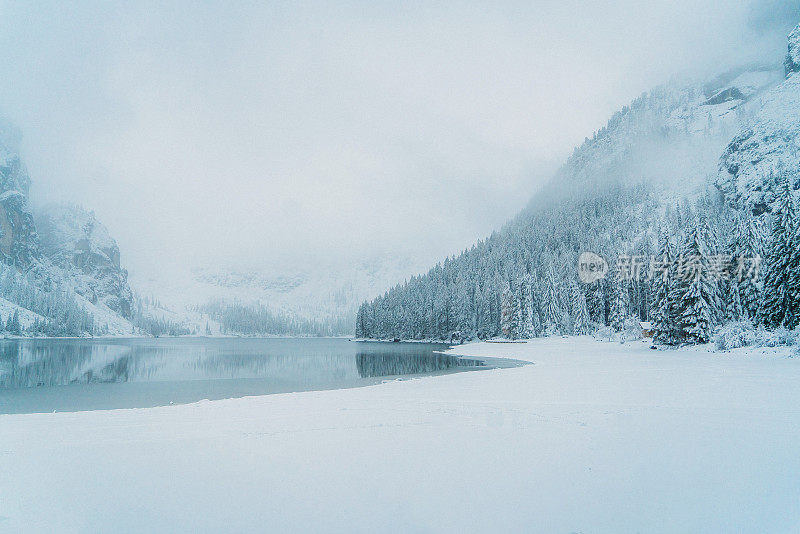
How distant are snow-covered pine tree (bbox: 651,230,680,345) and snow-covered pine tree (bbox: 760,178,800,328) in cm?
740

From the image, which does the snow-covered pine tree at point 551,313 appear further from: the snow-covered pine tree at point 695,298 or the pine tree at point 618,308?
the snow-covered pine tree at point 695,298

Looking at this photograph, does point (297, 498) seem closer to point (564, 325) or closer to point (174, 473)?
point (174, 473)

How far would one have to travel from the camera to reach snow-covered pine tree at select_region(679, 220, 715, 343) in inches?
1682

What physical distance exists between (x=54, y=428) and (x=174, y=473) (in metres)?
7.70

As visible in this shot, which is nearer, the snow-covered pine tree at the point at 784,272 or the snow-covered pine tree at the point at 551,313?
the snow-covered pine tree at the point at 784,272

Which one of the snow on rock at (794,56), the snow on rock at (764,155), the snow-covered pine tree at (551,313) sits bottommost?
the snow-covered pine tree at (551,313)

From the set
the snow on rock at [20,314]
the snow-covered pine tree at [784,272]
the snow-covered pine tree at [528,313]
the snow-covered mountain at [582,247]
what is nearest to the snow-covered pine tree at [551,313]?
the snow-covered mountain at [582,247]

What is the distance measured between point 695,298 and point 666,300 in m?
3.69

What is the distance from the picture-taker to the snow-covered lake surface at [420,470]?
5.97 meters

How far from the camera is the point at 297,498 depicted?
6.69 metres

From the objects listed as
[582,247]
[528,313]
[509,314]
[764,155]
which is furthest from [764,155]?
[509,314]

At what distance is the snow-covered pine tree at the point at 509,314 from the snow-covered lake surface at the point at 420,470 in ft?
267

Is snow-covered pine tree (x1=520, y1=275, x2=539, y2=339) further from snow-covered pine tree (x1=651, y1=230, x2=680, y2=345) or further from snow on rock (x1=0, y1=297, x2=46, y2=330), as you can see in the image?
snow on rock (x1=0, y1=297, x2=46, y2=330)

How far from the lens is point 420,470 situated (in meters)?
7.84
